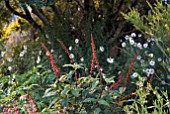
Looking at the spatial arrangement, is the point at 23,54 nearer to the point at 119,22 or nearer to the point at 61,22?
the point at 61,22

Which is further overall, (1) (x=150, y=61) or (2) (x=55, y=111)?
(1) (x=150, y=61)

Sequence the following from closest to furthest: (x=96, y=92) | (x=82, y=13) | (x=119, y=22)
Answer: (x=96, y=92)
(x=82, y=13)
(x=119, y=22)

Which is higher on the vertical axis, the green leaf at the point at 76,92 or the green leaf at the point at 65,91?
the green leaf at the point at 65,91

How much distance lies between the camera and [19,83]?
4059 mm

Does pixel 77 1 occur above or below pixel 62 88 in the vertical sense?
above

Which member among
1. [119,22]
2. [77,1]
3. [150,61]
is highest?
[77,1]

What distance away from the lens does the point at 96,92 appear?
3383 mm

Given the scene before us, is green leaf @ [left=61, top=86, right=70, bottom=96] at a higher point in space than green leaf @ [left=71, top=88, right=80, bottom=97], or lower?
higher

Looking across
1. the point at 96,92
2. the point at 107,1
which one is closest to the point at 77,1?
the point at 107,1

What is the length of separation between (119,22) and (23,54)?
5.58ft

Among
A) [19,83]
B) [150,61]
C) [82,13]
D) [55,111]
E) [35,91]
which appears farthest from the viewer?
[82,13]

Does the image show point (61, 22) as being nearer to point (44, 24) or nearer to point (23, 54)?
point (44, 24)

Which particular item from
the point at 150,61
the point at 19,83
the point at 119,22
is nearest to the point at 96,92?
the point at 19,83

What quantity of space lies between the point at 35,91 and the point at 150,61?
1974 mm
